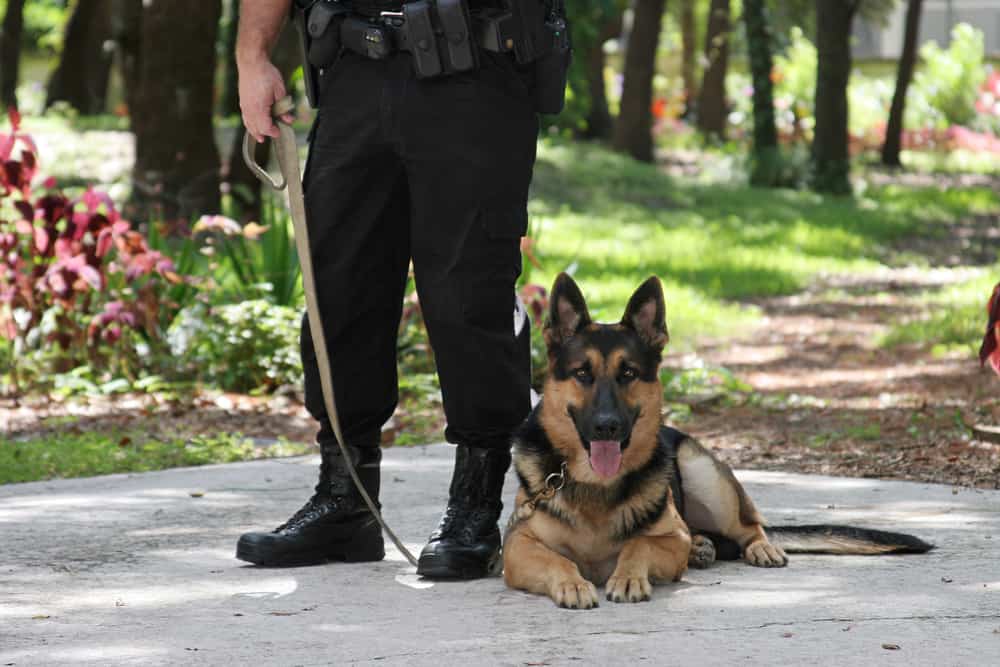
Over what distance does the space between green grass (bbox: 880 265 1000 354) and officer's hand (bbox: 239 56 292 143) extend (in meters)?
6.74

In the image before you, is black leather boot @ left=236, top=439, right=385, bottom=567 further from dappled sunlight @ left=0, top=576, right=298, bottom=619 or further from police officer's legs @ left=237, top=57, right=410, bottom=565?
dappled sunlight @ left=0, top=576, right=298, bottom=619

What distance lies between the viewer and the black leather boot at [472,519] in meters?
4.42

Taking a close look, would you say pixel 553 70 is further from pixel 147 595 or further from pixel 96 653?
pixel 96 653

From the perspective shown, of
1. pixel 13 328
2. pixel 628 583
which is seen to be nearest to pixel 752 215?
pixel 13 328

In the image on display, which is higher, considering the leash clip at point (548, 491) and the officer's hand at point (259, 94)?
the officer's hand at point (259, 94)

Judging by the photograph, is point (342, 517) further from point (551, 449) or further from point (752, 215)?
point (752, 215)

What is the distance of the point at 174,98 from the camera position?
446 inches

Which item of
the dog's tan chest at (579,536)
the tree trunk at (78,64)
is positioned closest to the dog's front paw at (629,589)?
the dog's tan chest at (579,536)

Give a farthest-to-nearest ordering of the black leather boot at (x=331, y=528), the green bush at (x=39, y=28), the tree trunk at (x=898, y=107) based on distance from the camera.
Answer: the green bush at (x=39, y=28) → the tree trunk at (x=898, y=107) → the black leather boot at (x=331, y=528)

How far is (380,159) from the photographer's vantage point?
4395 mm

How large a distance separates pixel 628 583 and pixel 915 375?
597 centimetres

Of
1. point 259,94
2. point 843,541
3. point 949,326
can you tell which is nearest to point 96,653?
point 259,94

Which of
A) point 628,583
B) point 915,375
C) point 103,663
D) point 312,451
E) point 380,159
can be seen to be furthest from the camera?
point 915,375

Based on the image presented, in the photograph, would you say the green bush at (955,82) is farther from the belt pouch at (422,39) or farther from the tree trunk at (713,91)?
the belt pouch at (422,39)
